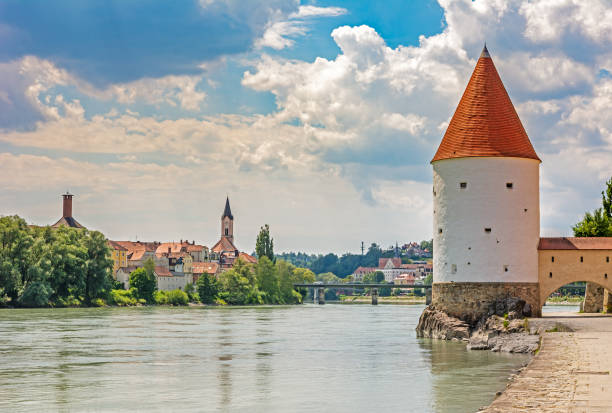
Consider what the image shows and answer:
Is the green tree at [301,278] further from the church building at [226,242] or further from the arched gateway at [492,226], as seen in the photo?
the arched gateway at [492,226]

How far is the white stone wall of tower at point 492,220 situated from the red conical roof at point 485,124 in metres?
0.40

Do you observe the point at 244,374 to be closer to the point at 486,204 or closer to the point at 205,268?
the point at 486,204

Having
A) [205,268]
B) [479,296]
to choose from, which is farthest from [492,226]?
[205,268]

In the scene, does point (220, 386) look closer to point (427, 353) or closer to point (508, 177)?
point (427, 353)

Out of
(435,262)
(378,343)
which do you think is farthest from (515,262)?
(378,343)

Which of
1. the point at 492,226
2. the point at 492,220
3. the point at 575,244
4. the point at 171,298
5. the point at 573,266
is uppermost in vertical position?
the point at 492,220

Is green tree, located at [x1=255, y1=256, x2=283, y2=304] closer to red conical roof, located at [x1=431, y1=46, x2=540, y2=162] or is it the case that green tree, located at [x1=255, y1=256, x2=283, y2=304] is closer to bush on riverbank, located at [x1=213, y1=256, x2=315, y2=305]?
bush on riverbank, located at [x1=213, y1=256, x2=315, y2=305]

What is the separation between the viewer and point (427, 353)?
27094 mm

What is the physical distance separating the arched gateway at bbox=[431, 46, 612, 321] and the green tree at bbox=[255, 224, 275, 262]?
77.8 m

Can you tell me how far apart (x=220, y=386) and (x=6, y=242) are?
5417 cm

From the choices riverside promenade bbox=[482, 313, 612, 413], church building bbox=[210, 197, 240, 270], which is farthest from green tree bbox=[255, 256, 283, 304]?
riverside promenade bbox=[482, 313, 612, 413]

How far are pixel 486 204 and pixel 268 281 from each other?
2845 inches

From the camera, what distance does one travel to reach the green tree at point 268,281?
102 m

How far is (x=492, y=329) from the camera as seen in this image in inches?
1171
